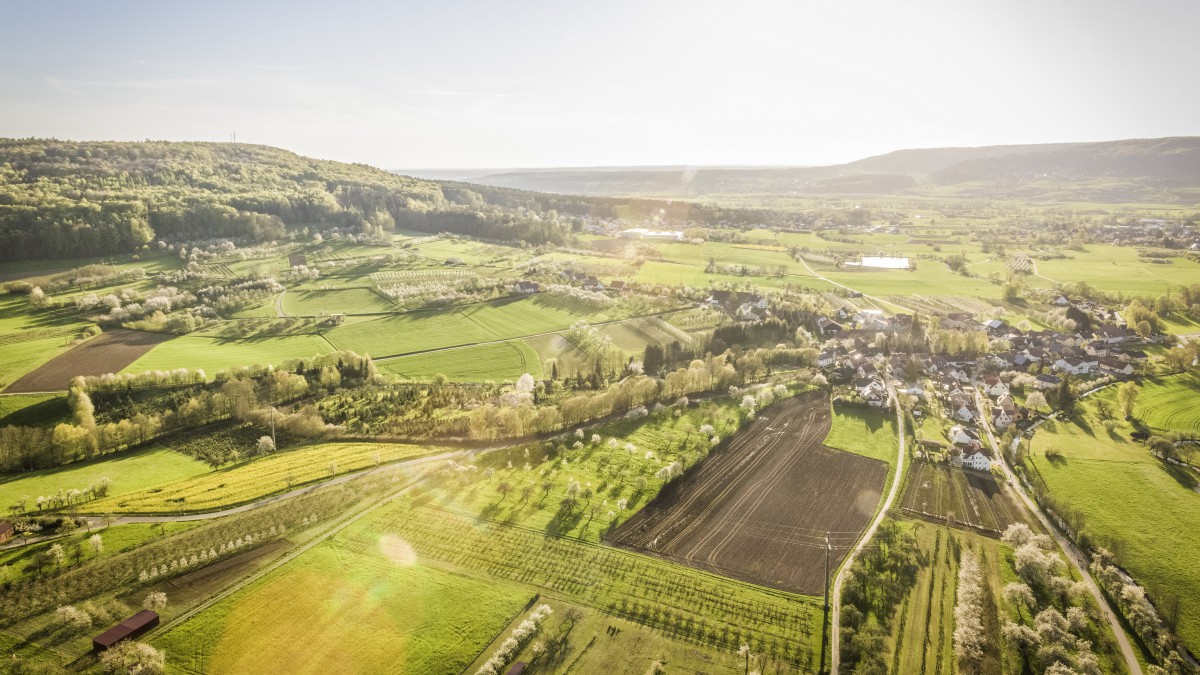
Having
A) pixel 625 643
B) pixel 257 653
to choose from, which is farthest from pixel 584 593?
pixel 257 653

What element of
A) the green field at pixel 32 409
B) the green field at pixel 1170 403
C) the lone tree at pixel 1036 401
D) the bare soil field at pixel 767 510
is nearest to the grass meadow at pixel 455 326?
the green field at pixel 32 409

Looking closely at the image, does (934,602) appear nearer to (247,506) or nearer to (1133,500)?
(1133,500)

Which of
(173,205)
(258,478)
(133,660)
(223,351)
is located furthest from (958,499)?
(173,205)

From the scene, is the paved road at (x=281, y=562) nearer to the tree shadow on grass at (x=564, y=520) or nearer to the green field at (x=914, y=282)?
the tree shadow on grass at (x=564, y=520)

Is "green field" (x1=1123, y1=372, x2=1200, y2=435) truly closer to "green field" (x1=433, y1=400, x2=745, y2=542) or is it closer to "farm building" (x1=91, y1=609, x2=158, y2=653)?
"green field" (x1=433, y1=400, x2=745, y2=542)

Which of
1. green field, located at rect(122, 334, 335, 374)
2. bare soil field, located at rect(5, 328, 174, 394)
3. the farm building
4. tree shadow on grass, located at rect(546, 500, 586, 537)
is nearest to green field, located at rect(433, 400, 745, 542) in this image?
tree shadow on grass, located at rect(546, 500, 586, 537)

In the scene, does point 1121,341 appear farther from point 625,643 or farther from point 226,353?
point 226,353
